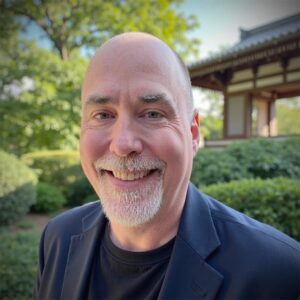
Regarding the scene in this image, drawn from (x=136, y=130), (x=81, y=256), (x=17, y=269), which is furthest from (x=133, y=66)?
(x=17, y=269)

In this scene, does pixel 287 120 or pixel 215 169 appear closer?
pixel 215 169

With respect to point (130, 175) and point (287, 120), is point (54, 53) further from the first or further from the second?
point (130, 175)

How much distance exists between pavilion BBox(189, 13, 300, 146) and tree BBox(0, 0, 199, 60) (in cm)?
310

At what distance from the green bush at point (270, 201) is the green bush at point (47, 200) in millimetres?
6271

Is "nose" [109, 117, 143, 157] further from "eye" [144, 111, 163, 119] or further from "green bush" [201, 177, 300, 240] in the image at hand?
"green bush" [201, 177, 300, 240]

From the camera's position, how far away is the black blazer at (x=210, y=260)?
1.24m

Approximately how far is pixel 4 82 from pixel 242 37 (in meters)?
9.94

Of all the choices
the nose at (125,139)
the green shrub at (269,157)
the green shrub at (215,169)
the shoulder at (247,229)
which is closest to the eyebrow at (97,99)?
the nose at (125,139)

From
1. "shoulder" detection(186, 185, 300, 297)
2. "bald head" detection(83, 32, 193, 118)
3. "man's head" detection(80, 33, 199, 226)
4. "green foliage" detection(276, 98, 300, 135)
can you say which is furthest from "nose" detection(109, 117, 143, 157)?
"green foliage" detection(276, 98, 300, 135)

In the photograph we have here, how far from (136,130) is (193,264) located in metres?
0.61

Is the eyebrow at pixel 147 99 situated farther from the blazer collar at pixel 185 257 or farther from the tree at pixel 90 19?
the tree at pixel 90 19

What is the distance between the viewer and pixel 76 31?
43.7 feet

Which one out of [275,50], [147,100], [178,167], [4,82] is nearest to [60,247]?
[178,167]

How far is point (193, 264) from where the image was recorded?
4.33 feet
